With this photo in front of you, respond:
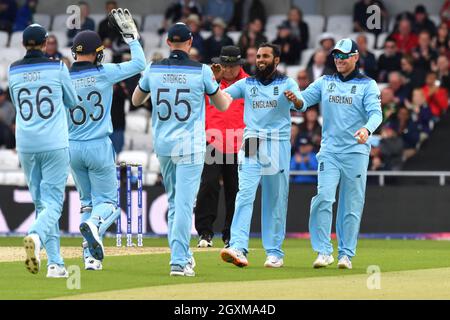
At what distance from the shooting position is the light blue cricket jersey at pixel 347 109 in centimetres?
1524

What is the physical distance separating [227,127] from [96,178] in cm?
Answer: 384

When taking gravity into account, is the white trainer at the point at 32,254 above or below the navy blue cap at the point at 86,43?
below

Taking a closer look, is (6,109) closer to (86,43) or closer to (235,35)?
(235,35)

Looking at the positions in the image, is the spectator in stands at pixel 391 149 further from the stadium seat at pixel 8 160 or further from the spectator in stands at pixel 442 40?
the stadium seat at pixel 8 160

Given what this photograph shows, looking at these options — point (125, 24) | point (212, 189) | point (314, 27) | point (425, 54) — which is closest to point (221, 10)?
point (314, 27)

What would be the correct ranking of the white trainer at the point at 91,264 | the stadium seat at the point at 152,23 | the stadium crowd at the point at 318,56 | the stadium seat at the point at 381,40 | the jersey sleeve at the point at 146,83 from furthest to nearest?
the stadium seat at the point at 152,23 → the stadium seat at the point at 381,40 → the stadium crowd at the point at 318,56 → the white trainer at the point at 91,264 → the jersey sleeve at the point at 146,83

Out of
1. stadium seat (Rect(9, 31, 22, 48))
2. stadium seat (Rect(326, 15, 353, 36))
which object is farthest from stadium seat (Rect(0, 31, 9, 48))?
stadium seat (Rect(326, 15, 353, 36))

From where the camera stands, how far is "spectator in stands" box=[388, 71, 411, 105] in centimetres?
2441

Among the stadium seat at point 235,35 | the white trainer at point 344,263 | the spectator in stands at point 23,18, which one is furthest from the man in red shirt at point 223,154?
the spectator in stands at point 23,18

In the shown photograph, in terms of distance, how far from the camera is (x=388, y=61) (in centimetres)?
2520

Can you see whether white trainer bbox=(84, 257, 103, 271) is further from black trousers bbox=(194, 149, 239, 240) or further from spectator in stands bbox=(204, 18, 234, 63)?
spectator in stands bbox=(204, 18, 234, 63)

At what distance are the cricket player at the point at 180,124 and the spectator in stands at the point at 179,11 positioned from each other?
1361cm

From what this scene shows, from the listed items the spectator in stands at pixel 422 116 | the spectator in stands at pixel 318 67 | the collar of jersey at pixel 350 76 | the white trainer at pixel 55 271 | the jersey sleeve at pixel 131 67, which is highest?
the jersey sleeve at pixel 131 67
